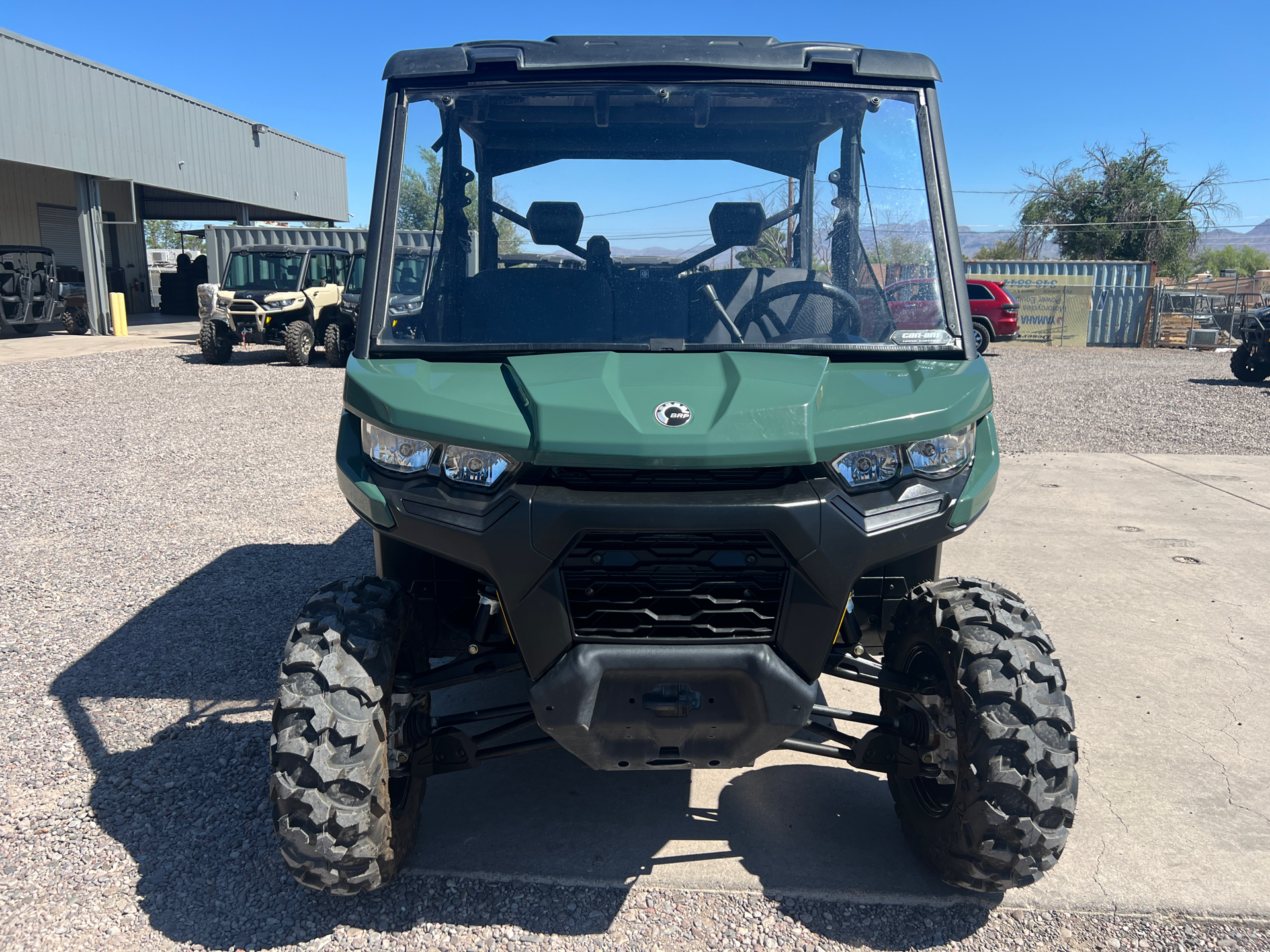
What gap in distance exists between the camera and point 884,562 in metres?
2.46

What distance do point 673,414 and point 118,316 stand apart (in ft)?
83.3

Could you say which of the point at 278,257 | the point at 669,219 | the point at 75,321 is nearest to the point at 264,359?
the point at 278,257

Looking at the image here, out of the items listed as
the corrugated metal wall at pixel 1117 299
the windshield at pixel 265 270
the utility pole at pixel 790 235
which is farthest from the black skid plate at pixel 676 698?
the corrugated metal wall at pixel 1117 299

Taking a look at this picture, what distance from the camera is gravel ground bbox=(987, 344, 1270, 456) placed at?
10.9 m

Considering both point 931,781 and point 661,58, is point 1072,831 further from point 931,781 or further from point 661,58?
point 661,58

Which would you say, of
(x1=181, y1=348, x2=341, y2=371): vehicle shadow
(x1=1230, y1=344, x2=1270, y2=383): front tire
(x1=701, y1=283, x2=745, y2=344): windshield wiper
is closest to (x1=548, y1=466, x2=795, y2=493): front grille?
(x1=701, y1=283, x2=745, y2=344): windshield wiper

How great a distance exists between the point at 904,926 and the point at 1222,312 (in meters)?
28.8

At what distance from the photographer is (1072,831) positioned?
3.21m

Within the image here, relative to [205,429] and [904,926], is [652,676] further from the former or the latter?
[205,429]

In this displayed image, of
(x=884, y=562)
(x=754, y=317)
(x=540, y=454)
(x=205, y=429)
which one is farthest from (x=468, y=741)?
(x=205, y=429)

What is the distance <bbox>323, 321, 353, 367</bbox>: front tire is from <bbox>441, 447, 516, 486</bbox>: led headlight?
1542cm

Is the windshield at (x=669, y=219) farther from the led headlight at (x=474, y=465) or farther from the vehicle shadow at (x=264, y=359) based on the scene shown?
the vehicle shadow at (x=264, y=359)

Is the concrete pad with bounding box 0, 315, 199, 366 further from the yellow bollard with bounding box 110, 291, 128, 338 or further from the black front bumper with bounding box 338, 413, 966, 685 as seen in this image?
the black front bumper with bounding box 338, 413, 966, 685

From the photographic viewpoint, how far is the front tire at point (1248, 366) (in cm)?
1705
